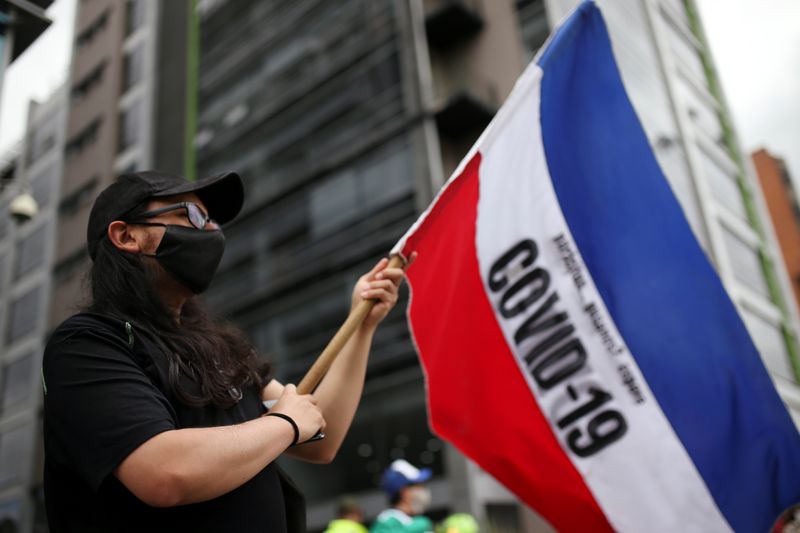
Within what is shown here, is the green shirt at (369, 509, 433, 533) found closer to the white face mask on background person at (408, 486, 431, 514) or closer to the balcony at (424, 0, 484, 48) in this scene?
the white face mask on background person at (408, 486, 431, 514)

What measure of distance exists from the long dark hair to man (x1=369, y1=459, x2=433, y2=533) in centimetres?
428

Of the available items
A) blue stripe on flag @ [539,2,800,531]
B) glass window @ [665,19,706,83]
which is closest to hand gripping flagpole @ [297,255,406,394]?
blue stripe on flag @ [539,2,800,531]

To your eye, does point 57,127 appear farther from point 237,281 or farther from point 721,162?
point 721,162

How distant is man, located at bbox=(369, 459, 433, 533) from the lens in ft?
18.6

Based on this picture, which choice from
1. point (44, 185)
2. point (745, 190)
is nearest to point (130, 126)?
point (44, 185)

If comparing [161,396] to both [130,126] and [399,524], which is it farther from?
[130,126]

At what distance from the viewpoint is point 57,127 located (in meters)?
32.2

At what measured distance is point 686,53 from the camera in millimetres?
25812

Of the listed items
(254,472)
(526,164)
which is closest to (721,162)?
(526,164)

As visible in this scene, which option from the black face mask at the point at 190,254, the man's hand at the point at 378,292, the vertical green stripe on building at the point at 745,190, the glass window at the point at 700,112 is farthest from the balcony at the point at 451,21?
the black face mask at the point at 190,254

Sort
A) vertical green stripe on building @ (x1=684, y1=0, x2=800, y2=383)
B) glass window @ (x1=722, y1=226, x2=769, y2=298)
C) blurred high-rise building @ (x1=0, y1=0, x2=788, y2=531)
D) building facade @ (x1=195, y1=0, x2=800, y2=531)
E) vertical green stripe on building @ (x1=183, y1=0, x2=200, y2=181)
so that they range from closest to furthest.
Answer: building facade @ (x1=195, y1=0, x2=800, y2=531)
blurred high-rise building @ (x1=0, y1=0, x2=788, y2=531)
glass window @ (x1=722, y1=226, x2=769, y2=298)
vertical green stripe on building @ (x1=684, y1=0, x2=800, y2=383)
vertical green stripe on building @ (x1=183, y1=0, x2=200, y2=181)

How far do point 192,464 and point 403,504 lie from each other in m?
4.98

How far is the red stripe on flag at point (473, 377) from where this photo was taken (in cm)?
254

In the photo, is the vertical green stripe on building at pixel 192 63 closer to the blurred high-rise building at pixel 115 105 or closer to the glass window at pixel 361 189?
the blurred high-rise building at pixel 115 105
